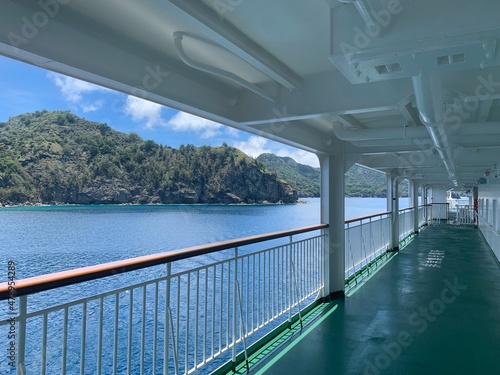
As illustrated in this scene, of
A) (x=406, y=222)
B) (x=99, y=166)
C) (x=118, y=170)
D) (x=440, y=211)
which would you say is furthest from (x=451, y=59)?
(x=440, y=211)

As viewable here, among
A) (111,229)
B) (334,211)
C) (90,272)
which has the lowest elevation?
(111,229)

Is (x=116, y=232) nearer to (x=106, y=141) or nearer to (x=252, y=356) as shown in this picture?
(x=106, y=141)

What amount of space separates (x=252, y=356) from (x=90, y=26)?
268 cm

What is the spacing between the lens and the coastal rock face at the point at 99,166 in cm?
548

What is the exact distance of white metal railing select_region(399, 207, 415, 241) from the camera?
10.1 meters

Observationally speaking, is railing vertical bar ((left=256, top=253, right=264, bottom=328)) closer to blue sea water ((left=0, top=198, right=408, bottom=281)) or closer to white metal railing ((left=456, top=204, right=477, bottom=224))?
blue sea water ((left=0, top=198, right=408, bottom=281))

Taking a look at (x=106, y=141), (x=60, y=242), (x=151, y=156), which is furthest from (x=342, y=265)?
(x=60, y=242)

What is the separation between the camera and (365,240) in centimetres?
660

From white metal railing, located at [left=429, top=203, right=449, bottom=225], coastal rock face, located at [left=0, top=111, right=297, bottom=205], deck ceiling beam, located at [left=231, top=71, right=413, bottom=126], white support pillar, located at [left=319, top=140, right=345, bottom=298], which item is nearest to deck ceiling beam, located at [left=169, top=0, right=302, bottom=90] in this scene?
deck ceiling beam, located at [left=231, top=71, right=413, bottom=126]

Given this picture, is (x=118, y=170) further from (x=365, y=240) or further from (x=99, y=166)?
(x=365, y=240)

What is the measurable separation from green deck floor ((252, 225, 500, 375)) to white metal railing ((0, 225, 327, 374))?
1.38 ft

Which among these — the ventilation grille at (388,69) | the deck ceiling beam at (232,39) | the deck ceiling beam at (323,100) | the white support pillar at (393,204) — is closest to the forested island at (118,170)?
the white support pillar at (393,204)

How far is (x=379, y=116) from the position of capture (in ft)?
12.5

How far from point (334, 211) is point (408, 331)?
176 cm
